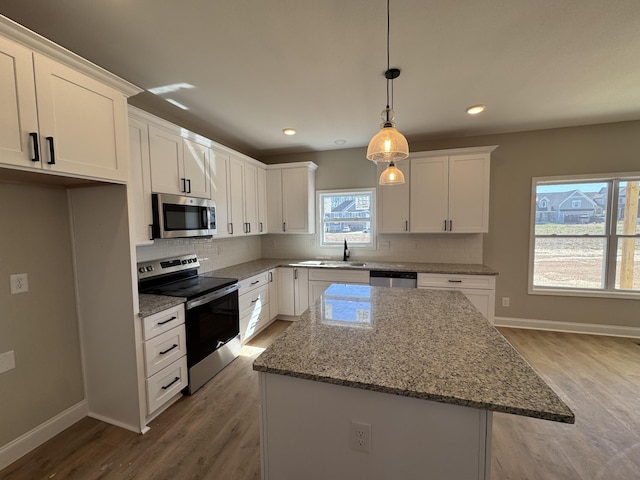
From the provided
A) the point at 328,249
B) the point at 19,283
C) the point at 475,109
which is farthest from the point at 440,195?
the point at 19,283

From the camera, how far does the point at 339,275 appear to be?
359cm

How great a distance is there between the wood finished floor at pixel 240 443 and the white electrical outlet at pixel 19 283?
1.06 meters

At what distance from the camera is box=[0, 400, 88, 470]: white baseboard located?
1.63 metres

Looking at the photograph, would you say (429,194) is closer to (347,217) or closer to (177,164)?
(347,217)

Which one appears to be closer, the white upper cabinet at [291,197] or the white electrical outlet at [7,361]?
the white electrical outlet at [7,361]

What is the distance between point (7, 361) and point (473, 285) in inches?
161

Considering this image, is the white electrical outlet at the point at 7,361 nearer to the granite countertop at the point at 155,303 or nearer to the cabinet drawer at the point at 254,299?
the granite countertop at the point at 155,303

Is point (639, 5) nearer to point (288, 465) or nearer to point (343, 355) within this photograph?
point (343, 355)

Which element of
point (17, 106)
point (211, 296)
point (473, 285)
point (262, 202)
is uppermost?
point (17, 106)

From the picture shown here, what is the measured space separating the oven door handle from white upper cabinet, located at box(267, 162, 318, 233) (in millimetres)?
1477

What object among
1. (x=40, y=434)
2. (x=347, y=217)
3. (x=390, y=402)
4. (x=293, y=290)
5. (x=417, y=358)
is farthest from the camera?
(x=347, y=217)

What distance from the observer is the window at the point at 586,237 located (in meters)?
3.30

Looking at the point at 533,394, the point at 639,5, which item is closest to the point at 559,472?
the point at 533,394

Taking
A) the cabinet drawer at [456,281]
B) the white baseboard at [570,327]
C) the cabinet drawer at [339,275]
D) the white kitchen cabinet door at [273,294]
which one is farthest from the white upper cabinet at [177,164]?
the white baseboard at [570,327]
